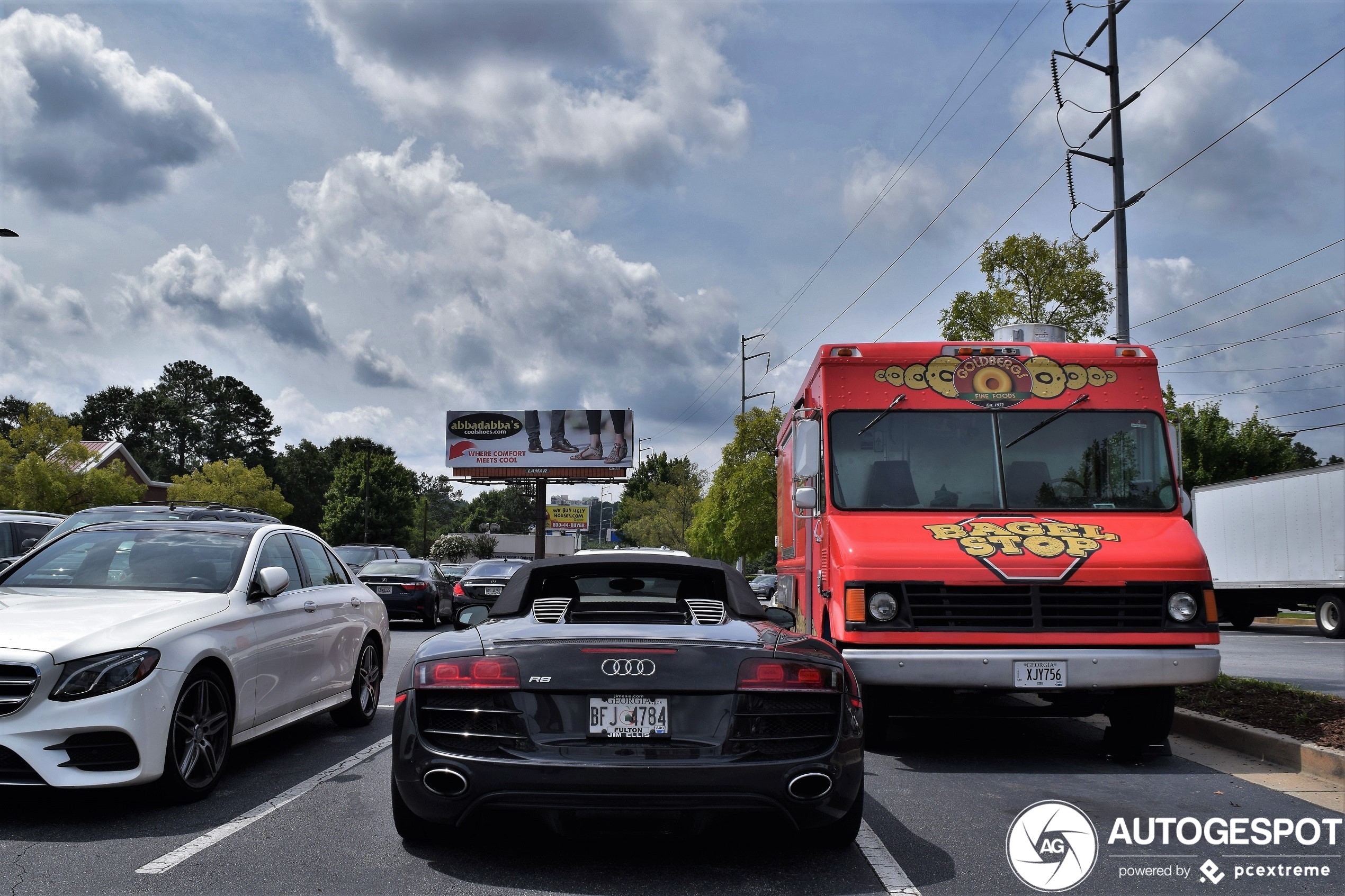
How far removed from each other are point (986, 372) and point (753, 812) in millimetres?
4998

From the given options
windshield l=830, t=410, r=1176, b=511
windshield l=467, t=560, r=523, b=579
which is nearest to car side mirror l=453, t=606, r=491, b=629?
windshield l=830, t=410, r=1176, b=511

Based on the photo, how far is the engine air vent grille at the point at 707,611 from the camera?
535 cm

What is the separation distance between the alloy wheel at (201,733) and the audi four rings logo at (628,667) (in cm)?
251

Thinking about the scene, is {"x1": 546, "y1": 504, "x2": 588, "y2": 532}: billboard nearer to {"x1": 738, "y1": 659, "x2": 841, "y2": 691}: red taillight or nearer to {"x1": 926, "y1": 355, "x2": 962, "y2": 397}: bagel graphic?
{"x1": 926, "y1": 355, "x2": 962, "y2": 397}: bagel graphic

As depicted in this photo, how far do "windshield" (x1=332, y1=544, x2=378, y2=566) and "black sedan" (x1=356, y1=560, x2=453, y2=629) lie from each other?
182cm

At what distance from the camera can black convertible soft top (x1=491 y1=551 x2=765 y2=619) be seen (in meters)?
5.43

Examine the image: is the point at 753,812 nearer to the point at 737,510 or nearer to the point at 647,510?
the point at 737,510

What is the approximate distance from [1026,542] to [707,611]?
113 inches

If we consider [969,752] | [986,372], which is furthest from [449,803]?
[986,372]

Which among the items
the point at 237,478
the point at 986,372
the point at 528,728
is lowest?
the point at 528,728

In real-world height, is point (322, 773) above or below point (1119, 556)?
below

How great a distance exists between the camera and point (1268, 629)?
2614 cm

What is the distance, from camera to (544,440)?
70.0 metres

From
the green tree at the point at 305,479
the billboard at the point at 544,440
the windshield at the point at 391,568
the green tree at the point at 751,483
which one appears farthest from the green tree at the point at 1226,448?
the green tree at the point at 305,479
